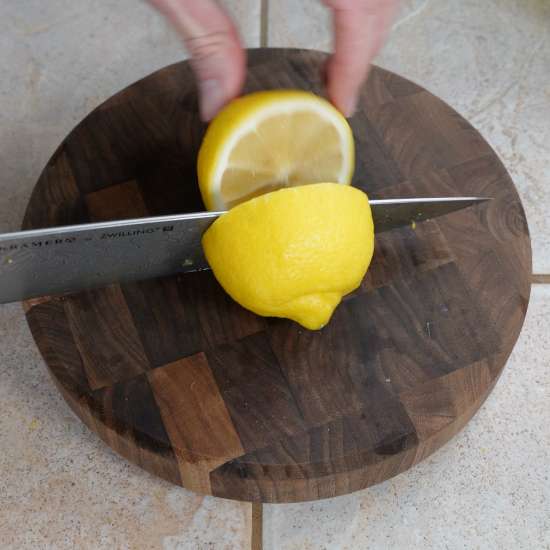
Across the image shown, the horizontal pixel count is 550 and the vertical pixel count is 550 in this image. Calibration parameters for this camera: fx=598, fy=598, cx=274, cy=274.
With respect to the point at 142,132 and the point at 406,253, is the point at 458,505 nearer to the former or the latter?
the point at 406,253

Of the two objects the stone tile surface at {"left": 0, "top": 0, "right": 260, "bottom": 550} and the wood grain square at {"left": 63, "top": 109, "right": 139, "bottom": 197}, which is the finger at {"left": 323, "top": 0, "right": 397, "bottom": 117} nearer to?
the wood grain square at {"left": 63, "top": 109, "right": 139, "bottom": 197}

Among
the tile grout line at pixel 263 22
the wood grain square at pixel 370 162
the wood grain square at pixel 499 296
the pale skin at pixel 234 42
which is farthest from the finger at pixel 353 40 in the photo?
the tile grout line at pixel 263 22

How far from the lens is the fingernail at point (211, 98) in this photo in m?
0.97

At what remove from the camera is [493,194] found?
1.07m

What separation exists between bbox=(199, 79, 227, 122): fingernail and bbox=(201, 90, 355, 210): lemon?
0.04 metres

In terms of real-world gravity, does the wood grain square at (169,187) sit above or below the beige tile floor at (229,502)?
above

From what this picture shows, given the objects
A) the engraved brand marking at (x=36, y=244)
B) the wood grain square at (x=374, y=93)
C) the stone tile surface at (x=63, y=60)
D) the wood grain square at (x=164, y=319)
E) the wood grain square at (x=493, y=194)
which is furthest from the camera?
the stone tile surface at (x=63, y=60)

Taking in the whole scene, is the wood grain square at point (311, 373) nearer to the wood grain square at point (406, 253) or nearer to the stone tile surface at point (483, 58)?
the wood grain square at point (406, 253)

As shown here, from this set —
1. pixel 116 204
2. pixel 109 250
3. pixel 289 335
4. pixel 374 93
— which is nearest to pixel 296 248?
pixel 289 335

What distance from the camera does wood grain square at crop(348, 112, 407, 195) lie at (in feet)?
3.57


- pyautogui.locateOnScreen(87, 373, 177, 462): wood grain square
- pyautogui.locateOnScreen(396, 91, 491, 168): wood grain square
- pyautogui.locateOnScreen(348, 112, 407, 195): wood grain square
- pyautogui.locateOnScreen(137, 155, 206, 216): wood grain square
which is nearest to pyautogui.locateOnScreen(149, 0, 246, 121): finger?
pyautogui.locateOnScreen(137, 155, 206, 216): wood grain square

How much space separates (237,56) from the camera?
0.94 meters

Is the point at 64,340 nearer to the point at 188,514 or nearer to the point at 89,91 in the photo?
the point at 188,514

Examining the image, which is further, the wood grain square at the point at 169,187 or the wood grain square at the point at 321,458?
the wood grain square at the point at 169,187
